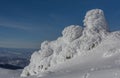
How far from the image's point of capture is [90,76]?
20234mm

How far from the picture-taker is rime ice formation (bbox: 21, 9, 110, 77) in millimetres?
32500

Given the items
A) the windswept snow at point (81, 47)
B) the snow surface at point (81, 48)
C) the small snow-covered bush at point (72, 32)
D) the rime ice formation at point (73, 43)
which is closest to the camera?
the snow surface at point (81, 48)

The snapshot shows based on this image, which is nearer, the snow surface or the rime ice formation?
the snow surface

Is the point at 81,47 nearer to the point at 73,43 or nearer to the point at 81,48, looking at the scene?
the point at 81,48

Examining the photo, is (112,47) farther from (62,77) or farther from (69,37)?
(62,77)

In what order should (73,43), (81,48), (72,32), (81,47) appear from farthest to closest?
(72,32) → (73,43) → (81,47) → (81,48)

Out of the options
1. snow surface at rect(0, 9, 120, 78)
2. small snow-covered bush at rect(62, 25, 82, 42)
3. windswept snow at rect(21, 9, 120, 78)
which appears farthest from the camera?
small snow-covered bush at rect(62, 25, 82, 42)

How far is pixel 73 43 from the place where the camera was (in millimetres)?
32938

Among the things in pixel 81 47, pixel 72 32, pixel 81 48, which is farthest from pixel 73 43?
pixel 72 32

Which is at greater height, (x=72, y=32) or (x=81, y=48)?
(x=72, y=32)

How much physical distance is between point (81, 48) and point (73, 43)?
1.35 meters

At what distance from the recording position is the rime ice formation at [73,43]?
32.5m

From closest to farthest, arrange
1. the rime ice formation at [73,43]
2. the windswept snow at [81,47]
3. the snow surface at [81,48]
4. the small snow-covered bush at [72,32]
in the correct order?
the snow surface at [81,48], the windswept snow at [81,47], the rime ice formation at [73,43], the small snow-covered bush at [72,32]

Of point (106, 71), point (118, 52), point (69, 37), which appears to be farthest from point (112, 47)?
point (106, 71)
